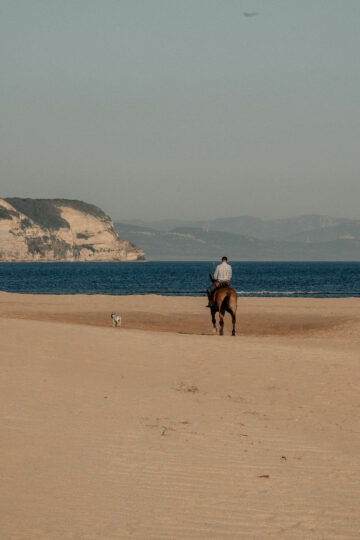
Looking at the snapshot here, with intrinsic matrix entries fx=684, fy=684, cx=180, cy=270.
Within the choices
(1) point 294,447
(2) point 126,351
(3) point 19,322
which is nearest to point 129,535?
(1) point 294,447

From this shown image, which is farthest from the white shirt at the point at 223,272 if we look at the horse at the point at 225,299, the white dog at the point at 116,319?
the white dog at the point at 116,319

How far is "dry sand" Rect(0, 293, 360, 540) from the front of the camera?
6785mm

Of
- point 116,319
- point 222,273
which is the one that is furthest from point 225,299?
point 116,319

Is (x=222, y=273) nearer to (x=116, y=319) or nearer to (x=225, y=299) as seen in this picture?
(x=225, y=299)

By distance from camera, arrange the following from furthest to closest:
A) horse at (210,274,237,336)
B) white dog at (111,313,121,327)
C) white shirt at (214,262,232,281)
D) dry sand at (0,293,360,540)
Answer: white dog at (111,313,121,327) < horse at (210,274,237,336) < white shirt at (214,262,232,281) < dry sand at (0,293,360,540)

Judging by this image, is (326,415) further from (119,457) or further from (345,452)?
(119,457)

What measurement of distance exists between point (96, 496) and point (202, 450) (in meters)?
2.48

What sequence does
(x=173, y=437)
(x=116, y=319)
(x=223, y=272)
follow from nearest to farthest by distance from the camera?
(x=173, y=437) < (x=223, y=272) < (x=116, y=319)

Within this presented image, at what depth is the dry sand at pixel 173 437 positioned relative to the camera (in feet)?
22.3

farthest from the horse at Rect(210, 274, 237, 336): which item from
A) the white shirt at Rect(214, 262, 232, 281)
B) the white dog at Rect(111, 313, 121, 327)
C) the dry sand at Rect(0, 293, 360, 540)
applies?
the white dog at Rect(111, 313, 121, 327)

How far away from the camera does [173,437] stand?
10.1m

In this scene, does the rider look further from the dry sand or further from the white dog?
the white dog

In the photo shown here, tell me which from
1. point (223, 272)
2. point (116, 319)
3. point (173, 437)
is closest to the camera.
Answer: point (173, 437)

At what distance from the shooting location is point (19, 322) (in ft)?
68.8
